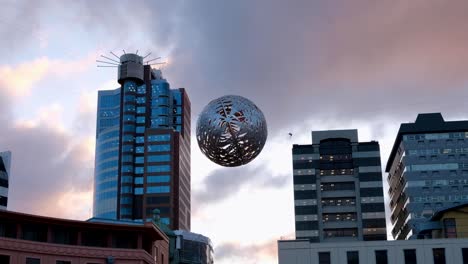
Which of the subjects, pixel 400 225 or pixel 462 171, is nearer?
pixel 462 171

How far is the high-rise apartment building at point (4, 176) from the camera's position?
376 ft

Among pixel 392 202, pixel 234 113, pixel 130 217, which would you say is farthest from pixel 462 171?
pixel 234 113

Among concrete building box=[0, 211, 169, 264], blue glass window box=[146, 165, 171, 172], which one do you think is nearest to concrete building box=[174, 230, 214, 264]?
blue glass window box=[146, 165, 171, 172]

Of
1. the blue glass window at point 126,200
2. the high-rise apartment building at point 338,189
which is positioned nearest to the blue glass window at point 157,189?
the blue glass window at point 126,200

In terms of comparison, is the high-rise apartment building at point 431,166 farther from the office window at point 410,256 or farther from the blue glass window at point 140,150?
the blue glass window at point 140,150

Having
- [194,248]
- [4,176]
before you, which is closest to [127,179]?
[194,248]

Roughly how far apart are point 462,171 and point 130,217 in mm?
76779

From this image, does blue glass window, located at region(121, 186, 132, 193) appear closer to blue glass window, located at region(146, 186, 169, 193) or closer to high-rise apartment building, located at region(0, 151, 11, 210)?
blue glass window, located at region(146, 186, 169, 193)

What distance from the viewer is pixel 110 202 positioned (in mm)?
169250

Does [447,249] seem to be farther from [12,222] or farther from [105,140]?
[105,140]

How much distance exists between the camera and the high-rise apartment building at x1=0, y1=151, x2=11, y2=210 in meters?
115

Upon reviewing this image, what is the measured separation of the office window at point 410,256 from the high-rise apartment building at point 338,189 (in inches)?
2139

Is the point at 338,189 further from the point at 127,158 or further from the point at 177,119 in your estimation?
the point at 177,119

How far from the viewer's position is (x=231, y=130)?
19.0 m
